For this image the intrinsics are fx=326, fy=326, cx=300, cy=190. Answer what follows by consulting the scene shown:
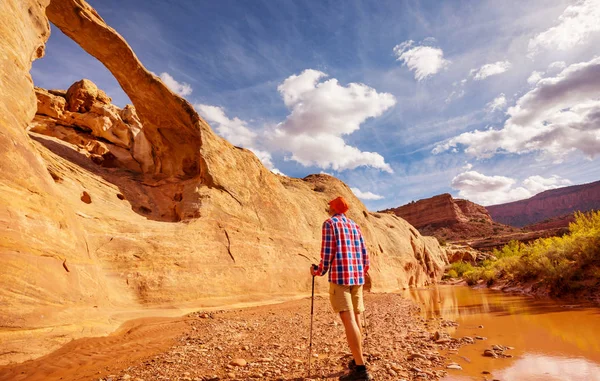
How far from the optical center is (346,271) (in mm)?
4160

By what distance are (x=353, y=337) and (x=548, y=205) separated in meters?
186

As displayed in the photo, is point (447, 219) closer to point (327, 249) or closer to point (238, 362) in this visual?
point (327, 249)

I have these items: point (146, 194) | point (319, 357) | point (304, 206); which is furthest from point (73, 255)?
point (304, 206)

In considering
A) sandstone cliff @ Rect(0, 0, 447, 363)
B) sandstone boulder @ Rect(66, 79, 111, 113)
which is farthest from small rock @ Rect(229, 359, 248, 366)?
sandstone boulder @ Rect(66, 79, 111, 113)

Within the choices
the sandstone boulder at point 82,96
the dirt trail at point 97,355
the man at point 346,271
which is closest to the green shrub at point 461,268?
the dirt trail at point 97,355

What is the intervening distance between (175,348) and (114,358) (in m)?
0.88

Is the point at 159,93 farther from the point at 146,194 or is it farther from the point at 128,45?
the point at 146,194

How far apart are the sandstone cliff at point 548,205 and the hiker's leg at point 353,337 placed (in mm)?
154187

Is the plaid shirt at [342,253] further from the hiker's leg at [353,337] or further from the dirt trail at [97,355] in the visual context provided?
the dirt trail at [97,355]

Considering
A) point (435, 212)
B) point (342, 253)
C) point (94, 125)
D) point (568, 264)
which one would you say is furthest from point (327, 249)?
point (435, 212)

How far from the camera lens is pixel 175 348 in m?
5.41

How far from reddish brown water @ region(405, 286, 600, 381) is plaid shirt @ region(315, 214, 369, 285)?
5.78 feet

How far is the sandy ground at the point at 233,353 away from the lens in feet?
13.9

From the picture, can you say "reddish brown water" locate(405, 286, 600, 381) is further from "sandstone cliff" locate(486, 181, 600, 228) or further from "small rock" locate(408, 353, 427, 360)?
"sandstone cliff" locate(486, 181, 600, 228)
